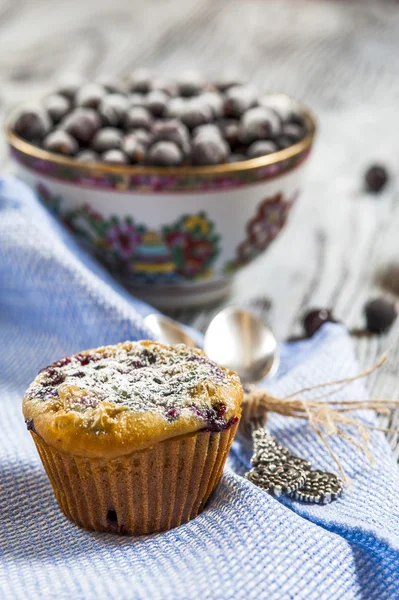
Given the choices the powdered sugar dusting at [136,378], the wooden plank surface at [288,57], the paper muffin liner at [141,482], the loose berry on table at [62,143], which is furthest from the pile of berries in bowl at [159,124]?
the paper muffin liner at [141,482]

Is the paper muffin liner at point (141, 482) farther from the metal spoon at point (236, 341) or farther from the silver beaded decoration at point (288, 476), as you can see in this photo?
the metal spoon at point (236, 341)

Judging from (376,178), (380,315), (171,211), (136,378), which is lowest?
(376,178)

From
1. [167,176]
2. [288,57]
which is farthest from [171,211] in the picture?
[288,57]

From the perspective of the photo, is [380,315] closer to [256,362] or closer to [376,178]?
[256,362]

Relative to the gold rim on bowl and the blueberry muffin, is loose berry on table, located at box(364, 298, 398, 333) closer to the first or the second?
the gold rim on bowl

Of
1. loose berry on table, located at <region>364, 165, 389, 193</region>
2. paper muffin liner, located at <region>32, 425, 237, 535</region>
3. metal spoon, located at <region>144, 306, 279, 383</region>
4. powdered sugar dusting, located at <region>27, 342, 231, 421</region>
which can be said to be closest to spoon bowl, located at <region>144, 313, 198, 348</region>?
metal spoon, located at <region>144, 306, 279, 383</region>
